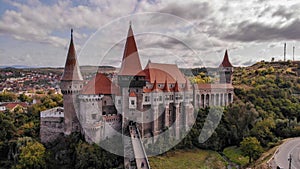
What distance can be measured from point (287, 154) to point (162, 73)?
60.2ft

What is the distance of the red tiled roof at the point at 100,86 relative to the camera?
2894cm

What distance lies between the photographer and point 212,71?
181ft

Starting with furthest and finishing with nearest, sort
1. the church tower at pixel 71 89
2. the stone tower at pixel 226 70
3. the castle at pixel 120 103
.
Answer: the stone tower at pixel 226 70
the church tower at pixel 71 89
the castle at pixel 120 103

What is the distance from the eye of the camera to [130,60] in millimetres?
29672

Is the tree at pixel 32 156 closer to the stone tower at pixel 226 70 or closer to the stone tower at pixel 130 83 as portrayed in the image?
the stone tower at pixel 130 83

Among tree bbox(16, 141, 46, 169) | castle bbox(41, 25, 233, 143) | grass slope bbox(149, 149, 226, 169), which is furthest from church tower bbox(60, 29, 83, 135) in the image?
grass slope bbox(149, 149, 226, 169)

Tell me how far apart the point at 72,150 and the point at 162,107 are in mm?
11813

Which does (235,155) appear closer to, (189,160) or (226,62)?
(189,160)

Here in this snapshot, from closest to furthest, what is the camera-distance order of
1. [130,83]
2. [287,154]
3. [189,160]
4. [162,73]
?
[287,154]
[189,160]
[130,83]
[162,73]

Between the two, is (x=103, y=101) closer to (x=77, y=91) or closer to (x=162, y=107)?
(x=77, y=91)

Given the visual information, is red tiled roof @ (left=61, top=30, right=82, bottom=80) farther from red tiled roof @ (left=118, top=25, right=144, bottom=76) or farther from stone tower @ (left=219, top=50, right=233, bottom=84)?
stone tower @ (left=219, top=50, right=233, bottom=84)

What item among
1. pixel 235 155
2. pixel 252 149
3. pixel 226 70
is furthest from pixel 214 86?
pixel 252 149

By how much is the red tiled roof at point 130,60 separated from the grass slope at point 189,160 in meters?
10.2

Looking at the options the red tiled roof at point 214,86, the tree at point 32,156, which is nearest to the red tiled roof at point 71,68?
the tree at point 32,156
